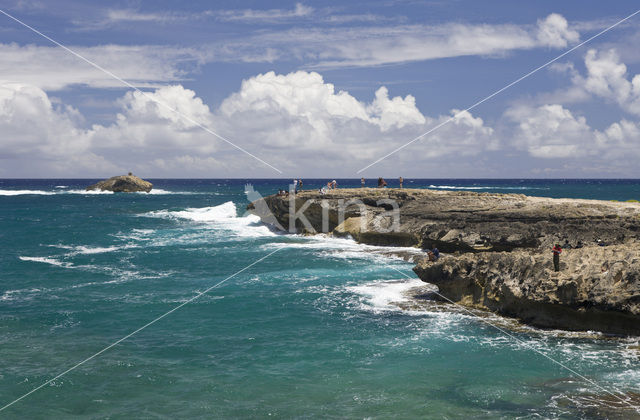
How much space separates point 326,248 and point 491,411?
2747cm

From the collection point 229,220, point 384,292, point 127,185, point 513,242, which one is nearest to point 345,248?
point 513,242

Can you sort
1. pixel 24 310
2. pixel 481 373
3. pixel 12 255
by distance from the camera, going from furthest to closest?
pixel 12 255 < pixel 24 310 < pixel 481 373

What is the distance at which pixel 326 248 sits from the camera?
40.8 meters

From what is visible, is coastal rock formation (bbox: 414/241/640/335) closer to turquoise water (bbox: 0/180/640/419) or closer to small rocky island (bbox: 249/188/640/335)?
small rocky island (bbox: 249/188/640/335)

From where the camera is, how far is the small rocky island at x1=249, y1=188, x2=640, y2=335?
62.5 feet

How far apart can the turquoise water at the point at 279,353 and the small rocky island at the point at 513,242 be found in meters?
1.22

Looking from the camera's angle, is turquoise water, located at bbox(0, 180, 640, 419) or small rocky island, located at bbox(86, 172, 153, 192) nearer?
turquoise water, located at bbox(0, 180, 640, 419)

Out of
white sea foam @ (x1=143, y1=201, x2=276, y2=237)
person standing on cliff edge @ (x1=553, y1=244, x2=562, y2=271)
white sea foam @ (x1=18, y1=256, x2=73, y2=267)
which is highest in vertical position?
person standing on cliff edge @ (x1=553, y1=244, x2=562, y2=271)

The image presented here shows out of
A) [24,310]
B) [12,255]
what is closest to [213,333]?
[24,310]

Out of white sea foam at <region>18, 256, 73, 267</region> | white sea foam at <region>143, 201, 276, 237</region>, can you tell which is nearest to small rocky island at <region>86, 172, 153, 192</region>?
white sea foam at <region>143, 201, 276, 237</region>

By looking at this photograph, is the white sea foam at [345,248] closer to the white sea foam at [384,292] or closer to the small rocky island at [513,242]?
the small rocky island at [513,242]

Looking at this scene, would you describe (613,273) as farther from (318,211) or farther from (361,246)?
(318,211)

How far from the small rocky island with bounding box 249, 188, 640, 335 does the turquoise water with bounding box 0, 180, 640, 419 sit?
1217mm

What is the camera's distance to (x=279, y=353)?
18422 mm
